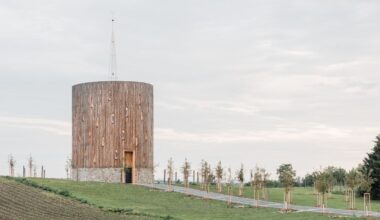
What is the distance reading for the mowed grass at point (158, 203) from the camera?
1363 inches

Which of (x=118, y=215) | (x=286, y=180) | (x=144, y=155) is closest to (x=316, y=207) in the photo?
(x=286, y=180)

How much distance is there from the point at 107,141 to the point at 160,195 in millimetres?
10312

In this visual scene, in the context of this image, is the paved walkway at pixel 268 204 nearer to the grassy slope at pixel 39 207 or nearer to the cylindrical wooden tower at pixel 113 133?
the cylindrical wooden tower at pixel 113 133

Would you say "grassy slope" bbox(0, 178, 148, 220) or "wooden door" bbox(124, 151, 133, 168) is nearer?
"grassy slope" bbox(0, 178, 148, 220)

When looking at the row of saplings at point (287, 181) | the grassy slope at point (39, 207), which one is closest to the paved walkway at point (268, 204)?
the row of saplings at point (287, 181)

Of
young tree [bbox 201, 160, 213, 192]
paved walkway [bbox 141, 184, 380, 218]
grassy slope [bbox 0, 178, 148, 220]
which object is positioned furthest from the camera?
young tree [bbox 201, 160, 213, 192]

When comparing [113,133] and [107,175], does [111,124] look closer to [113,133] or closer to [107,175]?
[113,133]

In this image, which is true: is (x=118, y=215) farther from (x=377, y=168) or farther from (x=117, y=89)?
(x=377, y=168)

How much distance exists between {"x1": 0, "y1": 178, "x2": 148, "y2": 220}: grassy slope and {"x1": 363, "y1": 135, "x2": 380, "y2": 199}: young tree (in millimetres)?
25505

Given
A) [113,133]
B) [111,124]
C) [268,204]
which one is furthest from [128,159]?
[268,204]

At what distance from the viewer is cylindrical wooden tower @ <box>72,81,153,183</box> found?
53.5 meters

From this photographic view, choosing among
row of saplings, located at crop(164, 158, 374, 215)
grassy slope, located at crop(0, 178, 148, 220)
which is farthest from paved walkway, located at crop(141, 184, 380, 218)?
grassy slope, located at crop(0, 178, 148, 220)

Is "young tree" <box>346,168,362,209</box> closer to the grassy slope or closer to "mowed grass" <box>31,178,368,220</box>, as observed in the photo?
"mowed grass" <box>31,178,368,220</box>

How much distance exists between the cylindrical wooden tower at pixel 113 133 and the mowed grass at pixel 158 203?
5.15m
